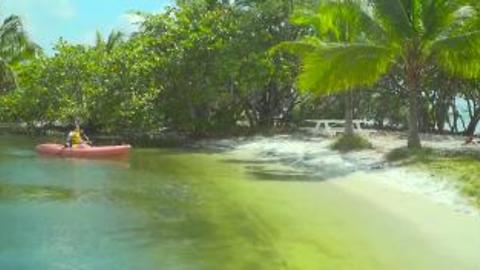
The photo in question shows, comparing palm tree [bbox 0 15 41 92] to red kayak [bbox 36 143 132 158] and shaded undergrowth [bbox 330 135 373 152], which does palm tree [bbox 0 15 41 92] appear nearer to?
red kayak [bbox 36 143 132 158]

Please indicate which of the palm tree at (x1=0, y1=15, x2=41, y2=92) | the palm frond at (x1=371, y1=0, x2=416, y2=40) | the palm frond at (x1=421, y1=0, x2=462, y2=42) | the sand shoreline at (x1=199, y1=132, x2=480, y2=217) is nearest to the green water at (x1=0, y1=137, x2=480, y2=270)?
the sand shoreline at (x1=199, y1=132, x2=480, y2=217)

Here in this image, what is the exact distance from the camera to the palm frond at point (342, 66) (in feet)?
73.9

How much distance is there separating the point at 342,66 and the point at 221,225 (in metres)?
9.34

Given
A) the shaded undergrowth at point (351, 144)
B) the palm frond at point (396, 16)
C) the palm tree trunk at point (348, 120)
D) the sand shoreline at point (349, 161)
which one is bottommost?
the sand shoreline at point (349, 161)

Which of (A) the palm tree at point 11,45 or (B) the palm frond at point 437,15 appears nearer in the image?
(B) the palm frond at point 437,15

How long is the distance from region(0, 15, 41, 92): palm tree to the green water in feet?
64.1

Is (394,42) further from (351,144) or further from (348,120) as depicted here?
(348,120)

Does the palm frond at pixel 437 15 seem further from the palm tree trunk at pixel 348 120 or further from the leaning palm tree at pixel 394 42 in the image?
the palm tree trunk at pixel 348 120

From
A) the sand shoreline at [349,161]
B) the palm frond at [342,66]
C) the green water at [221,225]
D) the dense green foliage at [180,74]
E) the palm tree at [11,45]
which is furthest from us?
the palm tree at [11,45]

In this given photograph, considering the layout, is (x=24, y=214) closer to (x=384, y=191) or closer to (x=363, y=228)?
(x=363, y=228)

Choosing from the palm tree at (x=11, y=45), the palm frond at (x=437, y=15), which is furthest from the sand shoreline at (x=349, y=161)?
the palm tree at (x=11, y=45)

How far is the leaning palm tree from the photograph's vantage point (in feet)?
73.0

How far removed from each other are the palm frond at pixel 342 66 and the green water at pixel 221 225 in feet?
11.0

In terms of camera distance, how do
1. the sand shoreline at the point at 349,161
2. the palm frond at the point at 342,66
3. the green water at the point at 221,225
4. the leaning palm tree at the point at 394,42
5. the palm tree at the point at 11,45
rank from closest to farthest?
the green water at the point at 221,225 < the sand shoreline at the point at 349,161 < the leaning palm tree at the point at 394,42 < the palm frond at the point at 342,66 < the palm tree at the point at 11,45
